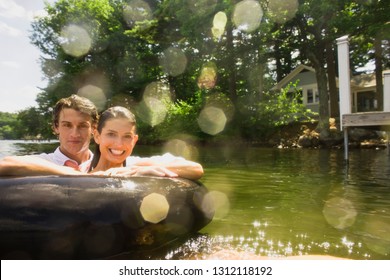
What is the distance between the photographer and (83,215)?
120 inches

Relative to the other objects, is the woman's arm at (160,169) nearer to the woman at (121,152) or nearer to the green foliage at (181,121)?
the woman at (121,152)

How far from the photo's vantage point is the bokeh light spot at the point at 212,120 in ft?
91.5

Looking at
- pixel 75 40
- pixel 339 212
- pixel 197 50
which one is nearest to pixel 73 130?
pixel 339 212

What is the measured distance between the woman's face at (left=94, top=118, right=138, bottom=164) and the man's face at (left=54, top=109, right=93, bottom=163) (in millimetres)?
335

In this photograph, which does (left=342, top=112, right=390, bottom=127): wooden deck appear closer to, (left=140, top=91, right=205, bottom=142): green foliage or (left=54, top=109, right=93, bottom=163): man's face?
(left=54, top=109, right=93, bottom=163): man's face

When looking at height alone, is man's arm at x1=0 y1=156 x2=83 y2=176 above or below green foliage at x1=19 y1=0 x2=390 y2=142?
below

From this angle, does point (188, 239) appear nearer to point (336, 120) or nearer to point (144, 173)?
point (144, 173)

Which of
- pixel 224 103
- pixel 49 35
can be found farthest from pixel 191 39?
pixel 49 35

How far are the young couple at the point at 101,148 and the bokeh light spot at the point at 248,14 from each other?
18.2m

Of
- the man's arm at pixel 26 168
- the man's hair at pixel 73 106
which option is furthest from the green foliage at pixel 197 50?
the man's arm at pixel 26 168

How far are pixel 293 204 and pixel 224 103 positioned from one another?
23335 millimetres

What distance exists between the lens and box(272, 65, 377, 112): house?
32406 mm

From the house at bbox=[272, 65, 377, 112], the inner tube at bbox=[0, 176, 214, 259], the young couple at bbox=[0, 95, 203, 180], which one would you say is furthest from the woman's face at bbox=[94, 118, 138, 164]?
the house at bbox=[272, 65, 377, 112]

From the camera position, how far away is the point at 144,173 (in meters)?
3.54
